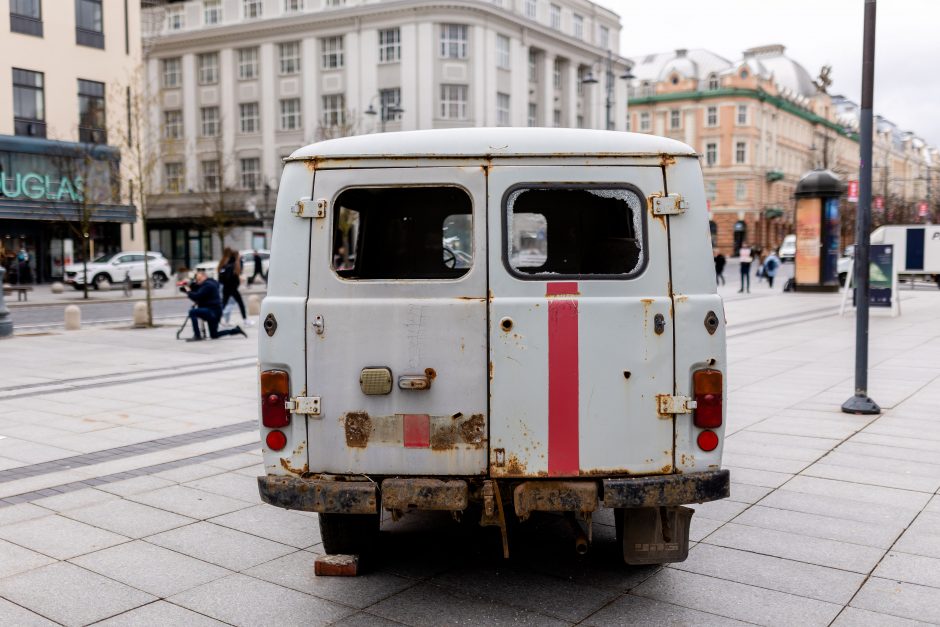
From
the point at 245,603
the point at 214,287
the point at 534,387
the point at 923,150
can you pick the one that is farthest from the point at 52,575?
the point at 923,150

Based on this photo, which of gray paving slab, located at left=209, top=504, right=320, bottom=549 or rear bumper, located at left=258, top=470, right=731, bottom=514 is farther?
gray paving slab, located at left=209, top=504, right=320, bottom=549

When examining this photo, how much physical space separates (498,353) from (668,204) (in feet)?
3.47

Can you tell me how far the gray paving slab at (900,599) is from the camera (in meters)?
4.04

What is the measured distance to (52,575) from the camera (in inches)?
178

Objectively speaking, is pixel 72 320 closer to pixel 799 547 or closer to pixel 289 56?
pixel 799 547

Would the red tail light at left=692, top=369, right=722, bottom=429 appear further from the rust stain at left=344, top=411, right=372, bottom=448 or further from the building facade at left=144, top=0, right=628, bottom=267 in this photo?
the building facade at left=144, top=0, right=628, bottom=267

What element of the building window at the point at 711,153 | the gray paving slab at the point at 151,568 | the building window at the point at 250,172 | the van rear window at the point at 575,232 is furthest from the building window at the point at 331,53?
the gray paving slab at the point at 151,568

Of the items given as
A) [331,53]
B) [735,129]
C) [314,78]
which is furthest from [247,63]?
[735,129]

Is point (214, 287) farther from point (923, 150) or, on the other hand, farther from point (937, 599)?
point (923, 150)

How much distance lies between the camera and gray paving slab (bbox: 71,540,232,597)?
4.42m

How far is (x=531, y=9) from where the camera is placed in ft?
196

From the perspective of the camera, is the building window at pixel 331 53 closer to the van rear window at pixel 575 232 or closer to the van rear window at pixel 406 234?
the van rear window at pixel 406 234

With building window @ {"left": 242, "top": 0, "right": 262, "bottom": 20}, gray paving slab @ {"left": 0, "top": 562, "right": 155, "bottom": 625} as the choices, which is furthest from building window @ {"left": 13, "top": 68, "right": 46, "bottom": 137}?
gray paving slab @ {"left": 0, "top": 562, "right": 155, "bottom": 625}

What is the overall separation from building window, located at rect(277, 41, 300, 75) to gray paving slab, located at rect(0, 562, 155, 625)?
186ft
